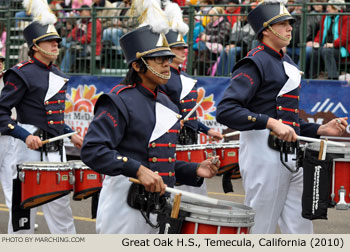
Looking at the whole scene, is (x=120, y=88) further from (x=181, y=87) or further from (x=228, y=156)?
(x=181, y=87)

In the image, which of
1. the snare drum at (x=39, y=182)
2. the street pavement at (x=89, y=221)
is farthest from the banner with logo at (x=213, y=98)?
the snare drum at (x=39, y=182)

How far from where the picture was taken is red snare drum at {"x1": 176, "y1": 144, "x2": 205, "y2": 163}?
791 centimetres

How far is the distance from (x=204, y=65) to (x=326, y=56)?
2226 mm

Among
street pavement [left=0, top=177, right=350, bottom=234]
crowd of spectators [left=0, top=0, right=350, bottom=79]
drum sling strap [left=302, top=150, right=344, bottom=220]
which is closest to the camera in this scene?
drum sling strap [left=302, top=150, right=344, bottom=220]

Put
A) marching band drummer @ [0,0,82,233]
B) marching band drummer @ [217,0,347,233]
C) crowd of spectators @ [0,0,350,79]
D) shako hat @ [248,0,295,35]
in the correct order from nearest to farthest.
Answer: marching band drummer @ [217,0,347,233] < shako hat @ [248,0,295,35] < marching band drummer @ [0,0,82,233] < crowd of spectators @ [0,0,350,79]

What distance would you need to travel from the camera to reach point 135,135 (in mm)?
4750

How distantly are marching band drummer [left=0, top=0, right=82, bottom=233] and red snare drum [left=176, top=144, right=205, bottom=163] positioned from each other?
1.11 m

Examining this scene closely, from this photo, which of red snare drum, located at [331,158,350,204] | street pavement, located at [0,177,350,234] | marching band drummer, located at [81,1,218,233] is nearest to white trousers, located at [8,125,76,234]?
street pavement, located at [0,177,350,234]

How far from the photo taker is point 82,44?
48.6 ft

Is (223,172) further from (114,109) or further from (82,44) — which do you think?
(82,44)

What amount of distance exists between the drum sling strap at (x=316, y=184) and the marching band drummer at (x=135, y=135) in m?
0.88

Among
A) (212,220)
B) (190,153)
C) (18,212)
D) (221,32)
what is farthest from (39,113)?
(221,32)

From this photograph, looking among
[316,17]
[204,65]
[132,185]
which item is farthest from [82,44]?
[132,185]

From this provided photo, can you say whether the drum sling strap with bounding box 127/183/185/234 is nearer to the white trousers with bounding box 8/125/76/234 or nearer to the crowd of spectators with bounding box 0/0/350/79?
the white trousers with bounding box 8/125/76/234
